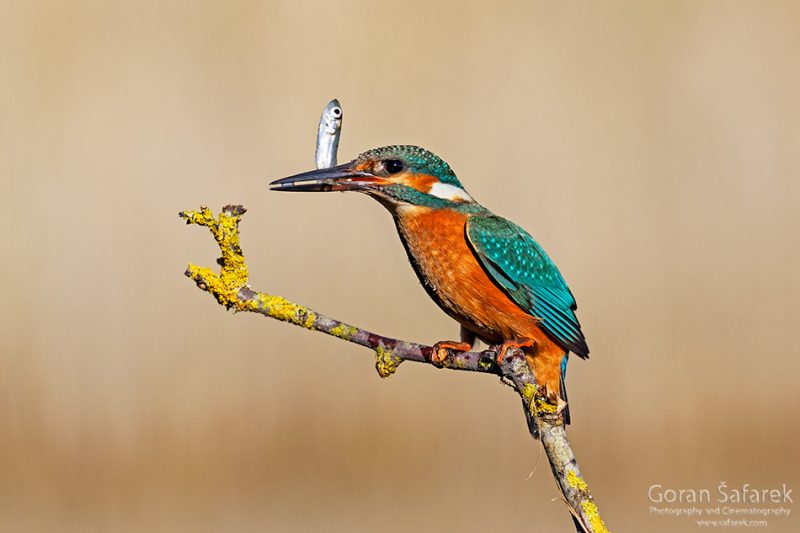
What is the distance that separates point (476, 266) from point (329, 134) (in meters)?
0.47

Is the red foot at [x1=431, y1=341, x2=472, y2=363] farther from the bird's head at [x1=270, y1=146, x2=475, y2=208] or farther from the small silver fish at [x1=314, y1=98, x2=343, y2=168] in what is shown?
the small silver fish at [x1=314, y1=98, x2=343, y2=168]

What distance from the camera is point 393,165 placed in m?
2.19

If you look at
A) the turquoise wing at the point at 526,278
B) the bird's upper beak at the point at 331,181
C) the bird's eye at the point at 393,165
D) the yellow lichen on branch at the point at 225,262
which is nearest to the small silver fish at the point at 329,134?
the bird's upper beak at the point at 331,181

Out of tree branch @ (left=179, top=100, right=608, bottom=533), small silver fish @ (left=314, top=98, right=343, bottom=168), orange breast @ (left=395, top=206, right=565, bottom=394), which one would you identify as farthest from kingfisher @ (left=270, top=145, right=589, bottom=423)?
tree branch @ (left=179, top=100, right=608, bottom=533)

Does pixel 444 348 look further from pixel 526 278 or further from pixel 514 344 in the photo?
pixel 526 278

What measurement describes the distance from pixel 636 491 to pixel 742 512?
49cm

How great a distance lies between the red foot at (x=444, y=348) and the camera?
176 cm

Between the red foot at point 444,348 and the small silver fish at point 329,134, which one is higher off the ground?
the small silver fish at point 329,134

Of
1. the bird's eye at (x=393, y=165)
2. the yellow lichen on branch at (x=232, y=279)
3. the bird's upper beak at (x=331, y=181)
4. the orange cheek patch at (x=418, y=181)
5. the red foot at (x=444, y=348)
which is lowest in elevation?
the red foot at (x=444, y=348)

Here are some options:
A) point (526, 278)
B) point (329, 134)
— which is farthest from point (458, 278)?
point (329, 134)

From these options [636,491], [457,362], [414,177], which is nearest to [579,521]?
[457,362]

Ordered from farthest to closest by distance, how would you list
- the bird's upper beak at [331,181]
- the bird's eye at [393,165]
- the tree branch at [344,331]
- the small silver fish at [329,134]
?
the bird's eye at [393,165] < the bird's upper beak at [331,181] < the small silver fish at [329,134] < the tree branch at [344,331]

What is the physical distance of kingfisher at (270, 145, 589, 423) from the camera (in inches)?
86.0

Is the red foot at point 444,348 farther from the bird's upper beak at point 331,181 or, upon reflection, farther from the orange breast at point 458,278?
the bird's upper beak at point 331,181
